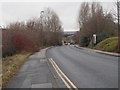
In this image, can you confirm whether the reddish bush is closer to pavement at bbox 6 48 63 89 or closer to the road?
the road

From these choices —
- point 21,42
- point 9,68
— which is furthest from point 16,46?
point 9,68

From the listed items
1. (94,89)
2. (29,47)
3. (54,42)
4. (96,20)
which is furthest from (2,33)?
(54,42)

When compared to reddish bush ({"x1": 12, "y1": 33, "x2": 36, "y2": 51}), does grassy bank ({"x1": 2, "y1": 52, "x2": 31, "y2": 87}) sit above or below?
below

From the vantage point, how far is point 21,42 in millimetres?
47656

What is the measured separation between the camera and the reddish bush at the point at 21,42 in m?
45.7

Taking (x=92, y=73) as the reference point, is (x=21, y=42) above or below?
above

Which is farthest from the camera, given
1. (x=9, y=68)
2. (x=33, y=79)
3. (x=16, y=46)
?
(x=16, y=46)

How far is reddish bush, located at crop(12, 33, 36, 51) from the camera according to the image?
45.7m

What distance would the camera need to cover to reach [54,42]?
108 meters

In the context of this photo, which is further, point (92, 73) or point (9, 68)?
point (9, 68)

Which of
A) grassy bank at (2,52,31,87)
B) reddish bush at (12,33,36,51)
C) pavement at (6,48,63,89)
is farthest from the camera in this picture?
reddish bush at (12,33,36,51)

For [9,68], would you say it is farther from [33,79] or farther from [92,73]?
[92,73]

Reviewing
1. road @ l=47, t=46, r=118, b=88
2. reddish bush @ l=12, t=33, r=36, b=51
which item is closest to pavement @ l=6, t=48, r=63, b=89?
road @ l=47, t=46, r=118, b=88

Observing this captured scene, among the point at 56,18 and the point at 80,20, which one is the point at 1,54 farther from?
the point at 56,18
